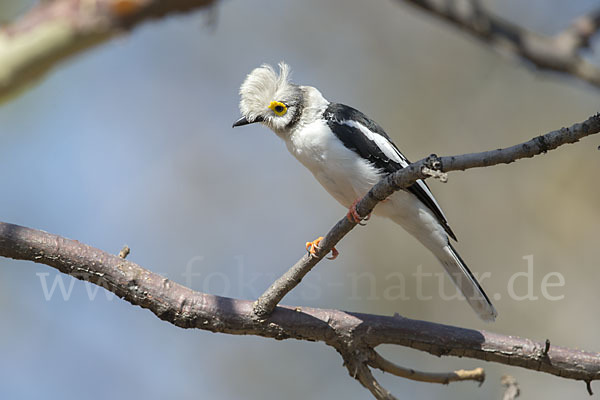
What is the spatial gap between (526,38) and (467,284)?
1.71 metres

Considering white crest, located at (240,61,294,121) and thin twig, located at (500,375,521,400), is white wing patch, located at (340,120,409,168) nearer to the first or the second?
white crest, located at (240,61,294,121)

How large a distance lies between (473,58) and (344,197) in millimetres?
4636

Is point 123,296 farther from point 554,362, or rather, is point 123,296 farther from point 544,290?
point 544,290

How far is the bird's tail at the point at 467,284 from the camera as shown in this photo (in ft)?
13.8

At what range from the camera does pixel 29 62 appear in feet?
4.43

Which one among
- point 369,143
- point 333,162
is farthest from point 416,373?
point 369,143

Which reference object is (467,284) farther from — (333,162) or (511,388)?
→ (333,162)

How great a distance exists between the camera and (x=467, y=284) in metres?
4.28

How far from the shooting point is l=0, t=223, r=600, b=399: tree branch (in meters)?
2.98

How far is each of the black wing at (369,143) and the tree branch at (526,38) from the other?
1.02 meters

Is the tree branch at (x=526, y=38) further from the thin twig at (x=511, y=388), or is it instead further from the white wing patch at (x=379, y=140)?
the thin twig at (x=511, y=388)

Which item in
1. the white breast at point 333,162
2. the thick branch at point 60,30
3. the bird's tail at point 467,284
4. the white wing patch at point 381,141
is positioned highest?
the white wing patch at point 381,141

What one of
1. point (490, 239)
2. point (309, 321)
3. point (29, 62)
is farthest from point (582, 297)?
point (29, 62)

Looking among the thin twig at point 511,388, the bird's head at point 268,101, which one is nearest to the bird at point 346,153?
the bird's head at point 268,101
